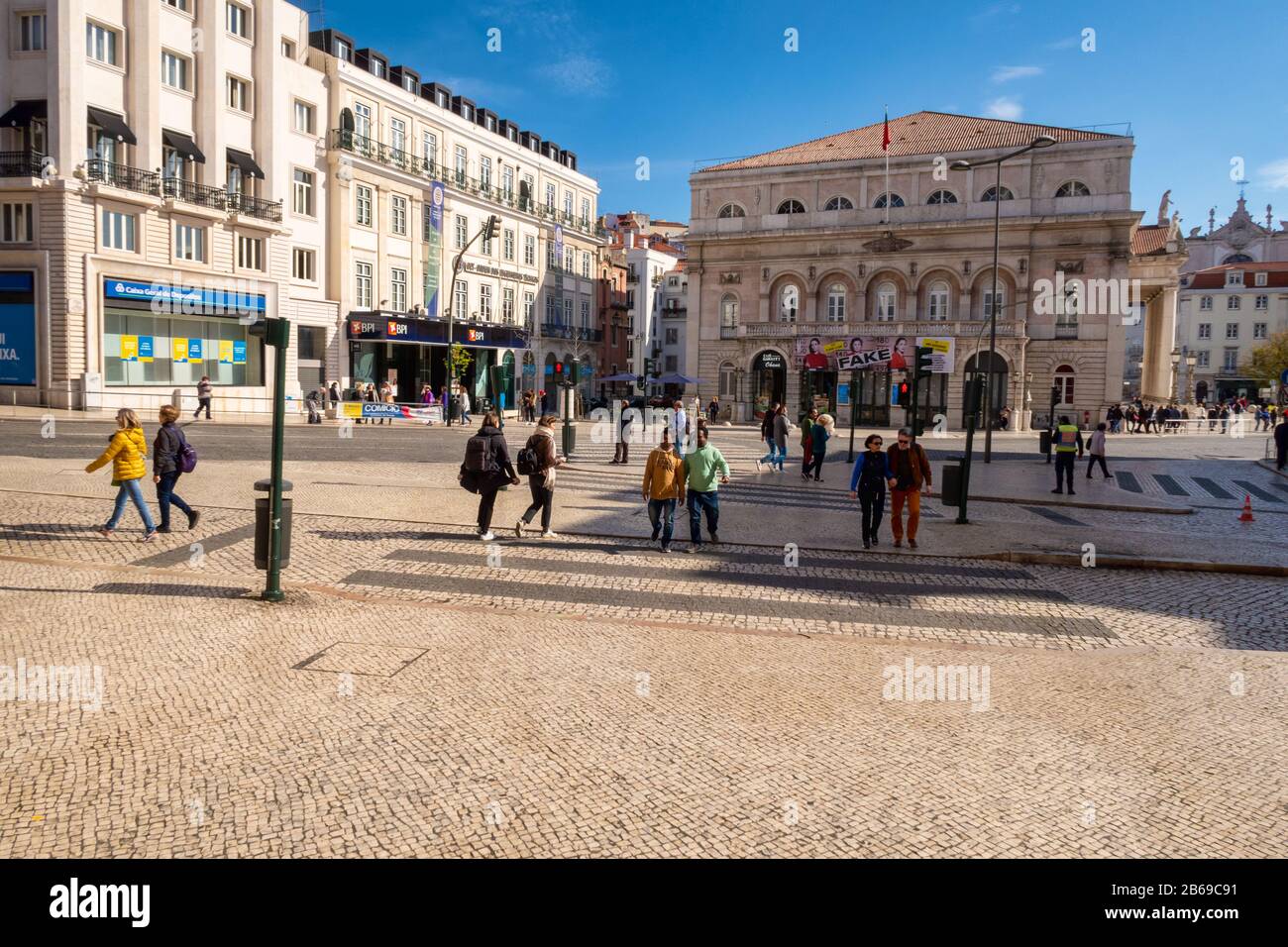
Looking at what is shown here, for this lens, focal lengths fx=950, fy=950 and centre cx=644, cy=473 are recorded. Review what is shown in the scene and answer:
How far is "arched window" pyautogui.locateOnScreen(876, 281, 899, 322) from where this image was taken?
181ft

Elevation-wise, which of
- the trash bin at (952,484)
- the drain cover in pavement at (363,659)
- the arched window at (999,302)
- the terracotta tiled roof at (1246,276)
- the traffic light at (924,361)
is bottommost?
the drain cover in pavement at (363,659)

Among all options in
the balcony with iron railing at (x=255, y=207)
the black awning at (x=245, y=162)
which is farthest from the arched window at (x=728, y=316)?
the black awning at (x=245, y=162)

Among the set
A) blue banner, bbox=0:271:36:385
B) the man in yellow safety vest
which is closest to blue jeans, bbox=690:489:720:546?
the man in yellow safety vest

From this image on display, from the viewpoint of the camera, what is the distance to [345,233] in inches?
1758

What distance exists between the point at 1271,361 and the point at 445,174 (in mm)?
66145

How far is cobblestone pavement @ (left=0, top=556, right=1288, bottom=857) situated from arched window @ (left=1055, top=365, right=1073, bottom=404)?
47963 millimetres

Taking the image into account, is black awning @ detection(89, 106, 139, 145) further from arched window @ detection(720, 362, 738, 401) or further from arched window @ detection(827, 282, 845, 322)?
arched window @ detection(827, 282, 845, 322)

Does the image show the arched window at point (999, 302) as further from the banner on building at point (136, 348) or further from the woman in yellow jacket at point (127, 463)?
the woman in yellow jacket at point (127, 463)

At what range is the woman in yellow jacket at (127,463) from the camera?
11.8 m

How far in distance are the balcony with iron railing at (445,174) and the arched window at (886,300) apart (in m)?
21.7

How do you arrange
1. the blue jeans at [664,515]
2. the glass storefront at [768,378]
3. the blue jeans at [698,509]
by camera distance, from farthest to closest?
the glass storefront at [768,378], the blue jeans at [698,509], the blue jeans at [664,515]
